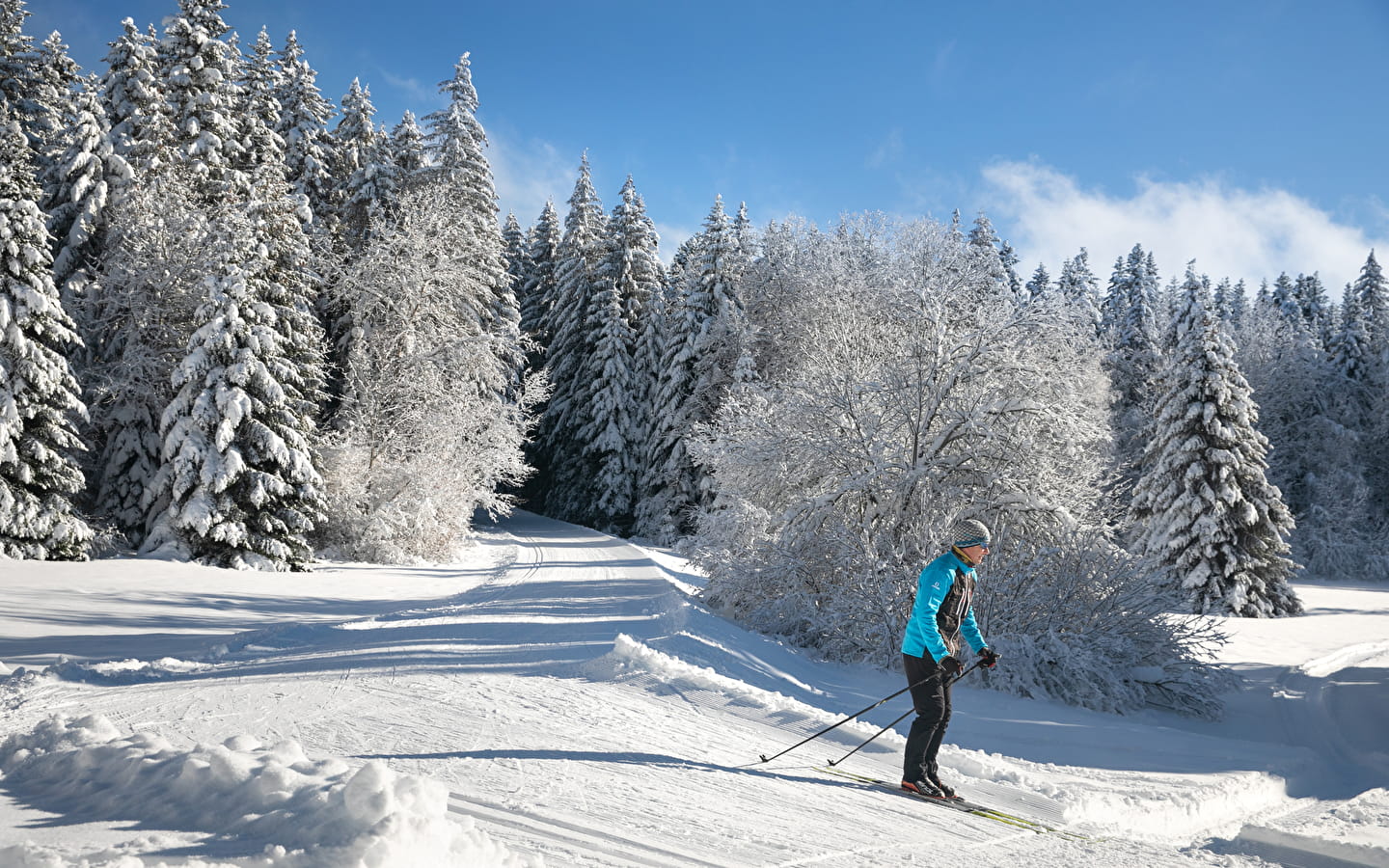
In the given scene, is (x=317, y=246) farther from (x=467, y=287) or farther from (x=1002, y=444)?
(x=1002, y=444)

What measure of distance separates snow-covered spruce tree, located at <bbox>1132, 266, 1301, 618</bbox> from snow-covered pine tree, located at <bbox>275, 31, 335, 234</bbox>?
29.3 m

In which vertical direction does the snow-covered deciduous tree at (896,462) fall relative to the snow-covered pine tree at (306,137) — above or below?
below

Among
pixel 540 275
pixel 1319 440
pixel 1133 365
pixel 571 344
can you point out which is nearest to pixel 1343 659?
pixel 1319 440

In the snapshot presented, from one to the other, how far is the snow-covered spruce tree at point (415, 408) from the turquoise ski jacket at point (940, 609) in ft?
55.8

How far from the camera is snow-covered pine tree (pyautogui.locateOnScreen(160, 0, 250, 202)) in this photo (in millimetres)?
21922

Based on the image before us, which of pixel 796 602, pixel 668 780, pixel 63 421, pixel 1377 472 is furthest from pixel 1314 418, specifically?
pixel 63 421

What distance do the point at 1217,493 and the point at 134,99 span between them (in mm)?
34400

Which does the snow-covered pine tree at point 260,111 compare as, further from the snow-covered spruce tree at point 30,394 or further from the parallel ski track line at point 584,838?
the parallel ski track line at point 584,838

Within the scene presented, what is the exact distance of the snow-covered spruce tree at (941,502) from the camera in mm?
10969

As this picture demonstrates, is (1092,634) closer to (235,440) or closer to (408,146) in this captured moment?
(235,440)

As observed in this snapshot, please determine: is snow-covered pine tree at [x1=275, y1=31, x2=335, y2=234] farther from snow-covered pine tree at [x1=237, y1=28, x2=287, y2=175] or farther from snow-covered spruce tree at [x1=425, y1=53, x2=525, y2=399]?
snow-covered spruce tree at [x1=425, y1=53, x2=525, y2=399]

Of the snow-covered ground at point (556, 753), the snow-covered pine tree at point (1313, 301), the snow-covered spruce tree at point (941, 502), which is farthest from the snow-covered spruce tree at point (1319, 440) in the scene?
the snow-covered ground at point (556, 753)

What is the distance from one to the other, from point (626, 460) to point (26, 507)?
79.8ft

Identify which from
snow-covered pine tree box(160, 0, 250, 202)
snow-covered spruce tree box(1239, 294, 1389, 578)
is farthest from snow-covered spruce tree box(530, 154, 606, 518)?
snow-covered spruce tree box(1239, 294, 1389, 578)
